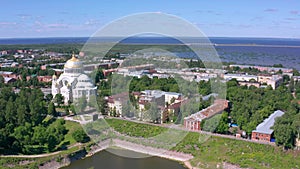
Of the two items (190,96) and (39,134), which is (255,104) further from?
(39,134)

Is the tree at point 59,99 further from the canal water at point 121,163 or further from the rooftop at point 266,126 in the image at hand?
the rooftop at point 266,126

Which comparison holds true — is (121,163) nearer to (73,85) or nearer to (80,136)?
(80,136)

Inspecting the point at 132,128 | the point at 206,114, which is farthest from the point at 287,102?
the point at 132,128

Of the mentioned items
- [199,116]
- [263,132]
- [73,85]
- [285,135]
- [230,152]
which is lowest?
[230,152]

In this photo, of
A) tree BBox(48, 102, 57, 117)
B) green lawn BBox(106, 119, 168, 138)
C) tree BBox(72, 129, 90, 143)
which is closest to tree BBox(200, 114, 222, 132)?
green lawn BBox(106, 119, 168, 138)

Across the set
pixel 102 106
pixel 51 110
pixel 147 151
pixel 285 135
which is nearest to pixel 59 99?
pixel 51 110

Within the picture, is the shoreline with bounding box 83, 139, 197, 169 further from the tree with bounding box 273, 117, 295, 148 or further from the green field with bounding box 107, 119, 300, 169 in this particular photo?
the tree with bounding box 273, 117, 295, 148
